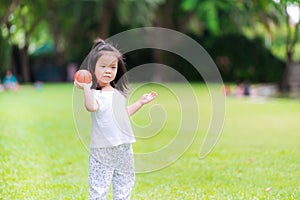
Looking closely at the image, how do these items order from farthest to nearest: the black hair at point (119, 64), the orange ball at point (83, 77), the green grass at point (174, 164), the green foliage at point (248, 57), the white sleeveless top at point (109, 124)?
the green foliage at point (248, 57) → the green grass at point (174, 164) → the black hair at point (119, 64) → the white sleeveless top at point (109, 124) → the orange ball at point (83, 77)

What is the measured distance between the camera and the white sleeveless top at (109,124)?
12.0ft

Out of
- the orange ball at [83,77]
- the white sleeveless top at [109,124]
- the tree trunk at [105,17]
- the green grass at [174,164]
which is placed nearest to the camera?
the orange ball at [83,77]

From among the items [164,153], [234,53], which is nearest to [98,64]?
[164,153]

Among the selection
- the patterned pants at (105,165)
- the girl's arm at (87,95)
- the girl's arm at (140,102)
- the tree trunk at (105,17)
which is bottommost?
the patterned pants at (105,165)

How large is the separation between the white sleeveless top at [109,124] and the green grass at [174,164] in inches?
16.5

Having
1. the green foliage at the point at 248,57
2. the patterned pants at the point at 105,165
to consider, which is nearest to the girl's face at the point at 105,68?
the patterned pants at the point at 105,165

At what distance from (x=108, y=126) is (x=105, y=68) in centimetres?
38

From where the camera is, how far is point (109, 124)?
366cm

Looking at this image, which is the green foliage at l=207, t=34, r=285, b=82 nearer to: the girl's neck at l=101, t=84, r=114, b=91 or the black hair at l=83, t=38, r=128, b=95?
the black hair at l=83, t=38, r=128, b=95

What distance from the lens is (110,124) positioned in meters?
3.67

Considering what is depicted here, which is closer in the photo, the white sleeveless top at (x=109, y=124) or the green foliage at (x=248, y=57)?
the white sleeveless top at (x=109, y=124)

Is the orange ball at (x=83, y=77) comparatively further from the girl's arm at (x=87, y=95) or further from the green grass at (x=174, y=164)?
the green grass at (x=174, y=164)

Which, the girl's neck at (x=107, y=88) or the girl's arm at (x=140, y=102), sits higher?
the girl's neck at (x=107, y=88)

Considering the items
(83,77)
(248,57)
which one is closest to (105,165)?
(83,77)
